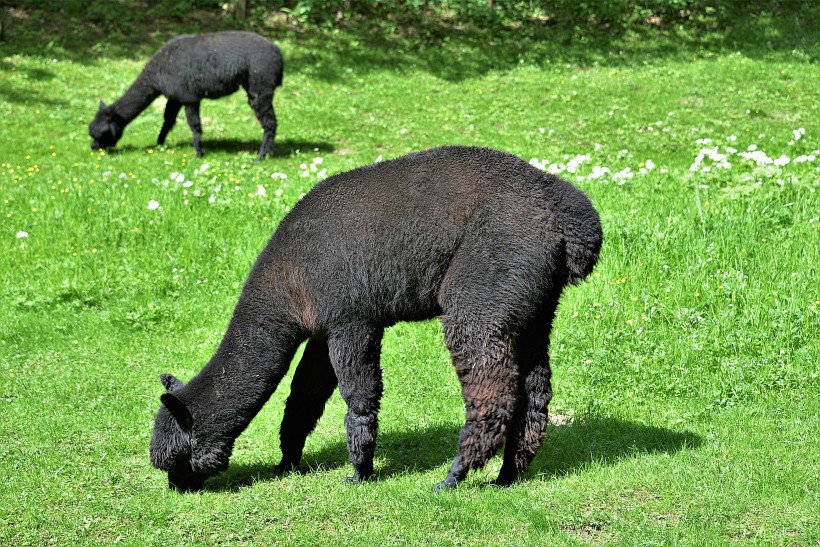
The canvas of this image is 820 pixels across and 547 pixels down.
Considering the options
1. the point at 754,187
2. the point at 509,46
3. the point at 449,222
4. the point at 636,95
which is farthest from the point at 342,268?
the point at 509,46

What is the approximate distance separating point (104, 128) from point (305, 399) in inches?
419

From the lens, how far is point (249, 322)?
641 centimetres

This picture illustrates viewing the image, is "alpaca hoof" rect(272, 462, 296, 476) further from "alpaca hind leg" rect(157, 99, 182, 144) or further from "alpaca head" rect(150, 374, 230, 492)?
"alpaca hind leg" rect(157, 99, 182, 144)

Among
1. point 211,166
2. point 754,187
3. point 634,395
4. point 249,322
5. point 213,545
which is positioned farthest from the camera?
point 211,166

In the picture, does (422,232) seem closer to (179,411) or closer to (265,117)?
(179,411)

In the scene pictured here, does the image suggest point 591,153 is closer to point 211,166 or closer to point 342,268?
point 211,166

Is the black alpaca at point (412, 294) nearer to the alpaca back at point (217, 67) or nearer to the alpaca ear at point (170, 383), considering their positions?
the alpaca ear at point (170, 383)

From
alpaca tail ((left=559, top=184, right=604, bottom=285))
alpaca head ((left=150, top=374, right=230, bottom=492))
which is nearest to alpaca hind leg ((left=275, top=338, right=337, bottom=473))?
alpaca head ((left=150, top=374, right=230, bottom=492))

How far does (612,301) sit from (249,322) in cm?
378

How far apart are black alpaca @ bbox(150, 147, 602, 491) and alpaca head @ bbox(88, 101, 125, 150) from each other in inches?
417

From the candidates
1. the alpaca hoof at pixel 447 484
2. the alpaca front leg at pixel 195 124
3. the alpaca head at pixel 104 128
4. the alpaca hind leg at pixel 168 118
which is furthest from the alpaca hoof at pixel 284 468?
the alpaca hind leg at pixel 168 118

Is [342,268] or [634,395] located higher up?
[342,268]

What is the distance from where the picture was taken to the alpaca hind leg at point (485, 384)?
5.91 meters

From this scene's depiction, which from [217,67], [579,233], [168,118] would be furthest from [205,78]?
[579,233]
